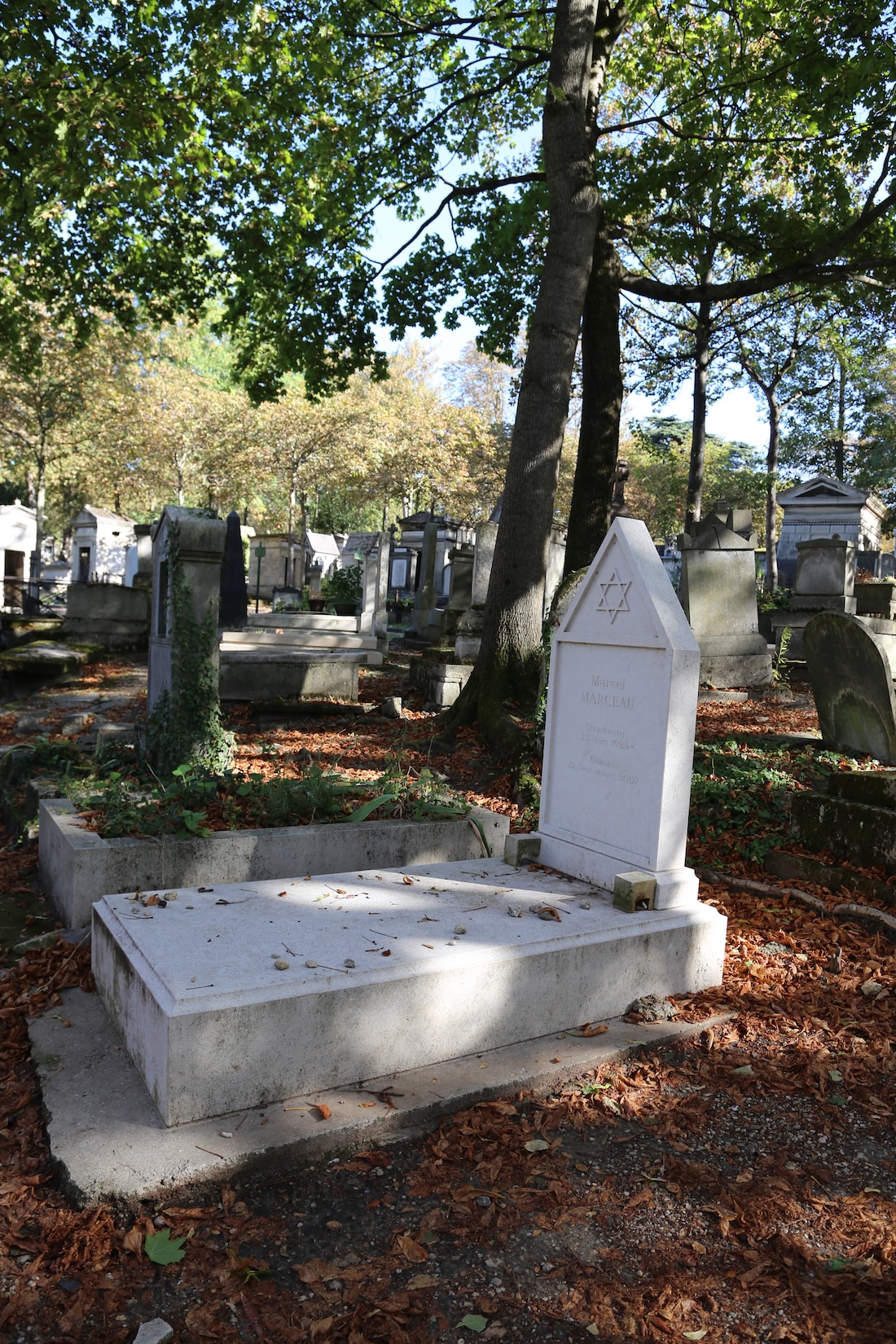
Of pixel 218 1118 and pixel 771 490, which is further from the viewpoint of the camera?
pixel 771 490

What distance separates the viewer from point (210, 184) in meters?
10.9

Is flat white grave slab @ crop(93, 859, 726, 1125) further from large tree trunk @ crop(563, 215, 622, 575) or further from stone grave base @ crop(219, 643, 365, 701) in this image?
large tree trunk @ crop(563, 215, 622, 575)

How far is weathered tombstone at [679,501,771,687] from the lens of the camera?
12203 mm

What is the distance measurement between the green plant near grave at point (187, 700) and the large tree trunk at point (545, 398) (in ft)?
9.37

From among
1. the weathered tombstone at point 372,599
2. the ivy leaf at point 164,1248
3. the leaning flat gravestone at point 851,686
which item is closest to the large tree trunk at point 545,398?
the leaning flat gravestone at point 851,686

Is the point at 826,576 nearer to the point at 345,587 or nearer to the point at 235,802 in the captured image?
the point at 345,587

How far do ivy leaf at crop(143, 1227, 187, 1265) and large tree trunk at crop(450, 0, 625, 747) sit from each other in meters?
6.06

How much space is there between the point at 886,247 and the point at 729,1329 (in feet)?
38.1

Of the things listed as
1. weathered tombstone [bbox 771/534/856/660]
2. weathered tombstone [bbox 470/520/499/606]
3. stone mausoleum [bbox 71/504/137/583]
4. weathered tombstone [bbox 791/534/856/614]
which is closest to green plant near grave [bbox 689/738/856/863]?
weathered tombstone [bbox 470/520/499/606]

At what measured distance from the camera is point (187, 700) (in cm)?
623

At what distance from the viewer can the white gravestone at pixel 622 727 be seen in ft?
13.4

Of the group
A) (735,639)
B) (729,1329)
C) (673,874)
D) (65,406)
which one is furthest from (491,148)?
(65,406)

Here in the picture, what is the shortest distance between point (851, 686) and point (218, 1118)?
235 inches

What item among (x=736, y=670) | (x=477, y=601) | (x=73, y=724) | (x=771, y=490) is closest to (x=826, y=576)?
(x=736, y=670)
